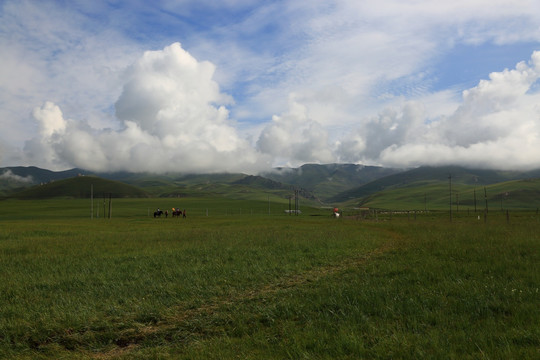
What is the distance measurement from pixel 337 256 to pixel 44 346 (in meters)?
16.4

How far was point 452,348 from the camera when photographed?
22.9ft

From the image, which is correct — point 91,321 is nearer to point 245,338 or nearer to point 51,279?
point 245,338

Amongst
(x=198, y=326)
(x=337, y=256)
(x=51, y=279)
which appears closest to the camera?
(x=198, y=326)

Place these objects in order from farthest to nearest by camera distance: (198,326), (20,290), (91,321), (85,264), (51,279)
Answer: (85,264) < (51,279) < (20,290) < (91,321) < (198,326)

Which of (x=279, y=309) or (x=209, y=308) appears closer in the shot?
(x=279, y=309)

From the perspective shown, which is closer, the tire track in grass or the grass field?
the grass field

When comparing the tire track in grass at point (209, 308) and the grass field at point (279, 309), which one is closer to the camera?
the grass field at point (279, 309)

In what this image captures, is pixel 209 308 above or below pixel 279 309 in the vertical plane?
below

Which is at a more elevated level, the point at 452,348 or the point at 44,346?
the point at 452,348

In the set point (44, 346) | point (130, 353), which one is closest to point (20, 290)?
point (44, 346)

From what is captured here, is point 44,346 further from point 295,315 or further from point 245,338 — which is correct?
point 295,315

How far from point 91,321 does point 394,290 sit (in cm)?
1014

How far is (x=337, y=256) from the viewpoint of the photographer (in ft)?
70.7

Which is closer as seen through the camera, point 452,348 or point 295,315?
point 452,348
